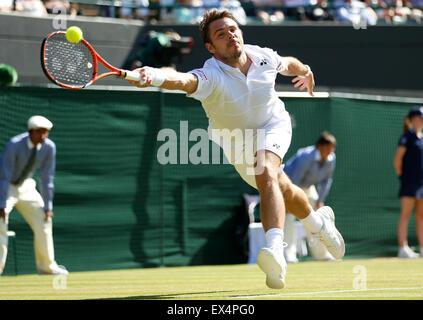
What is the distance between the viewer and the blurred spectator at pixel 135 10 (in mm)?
15867

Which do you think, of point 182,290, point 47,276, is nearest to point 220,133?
point 182,290

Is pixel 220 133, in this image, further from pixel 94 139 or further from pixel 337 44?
pixel 337 44

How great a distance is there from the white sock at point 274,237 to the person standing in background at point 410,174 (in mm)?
7035

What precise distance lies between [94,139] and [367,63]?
21.9 ft

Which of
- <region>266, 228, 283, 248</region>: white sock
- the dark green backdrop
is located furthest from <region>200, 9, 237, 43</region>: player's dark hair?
the dark green backdrop

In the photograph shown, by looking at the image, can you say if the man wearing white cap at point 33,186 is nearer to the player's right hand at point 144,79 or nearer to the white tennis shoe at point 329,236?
the white tennis shoe at point 329,236

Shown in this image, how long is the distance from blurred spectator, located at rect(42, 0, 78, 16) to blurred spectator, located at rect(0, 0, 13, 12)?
83 cm

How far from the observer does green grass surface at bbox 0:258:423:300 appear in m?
6.21

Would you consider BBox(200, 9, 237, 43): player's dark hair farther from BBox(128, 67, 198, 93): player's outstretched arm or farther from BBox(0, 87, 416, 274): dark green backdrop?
BBox(0, 87, 416, 274): dark green backdrop

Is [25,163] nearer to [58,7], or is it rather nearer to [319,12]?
[58,7]

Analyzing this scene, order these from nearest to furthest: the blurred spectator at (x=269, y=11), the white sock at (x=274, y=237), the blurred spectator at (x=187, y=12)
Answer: the white sock at (x=274, y=237) < the blurred spectator at (x=187, y=12) < the blurred spectator at (x=269, y=11)

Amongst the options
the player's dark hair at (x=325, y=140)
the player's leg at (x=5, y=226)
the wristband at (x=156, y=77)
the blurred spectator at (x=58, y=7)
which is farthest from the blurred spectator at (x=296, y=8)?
the wristband at (x=156, y=77)

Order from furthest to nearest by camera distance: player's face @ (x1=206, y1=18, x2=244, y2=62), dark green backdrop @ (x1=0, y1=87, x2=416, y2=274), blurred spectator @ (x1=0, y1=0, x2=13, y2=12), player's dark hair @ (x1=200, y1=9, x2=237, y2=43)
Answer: blurred spectator @ (x1=0, y1=0, x2=13, y2=12), dark green backdrop @ (x1=0, y1=87, x2=416, y2=274), player's dark hair @ (x1=200, y1=9, x2=237, y2=43), player's face @ (x1=206, y1=18, x2=244, y2=62)

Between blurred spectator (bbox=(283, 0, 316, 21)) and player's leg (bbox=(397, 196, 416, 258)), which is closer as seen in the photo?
player's leg (bbox=(397, 196, 416, 258))
